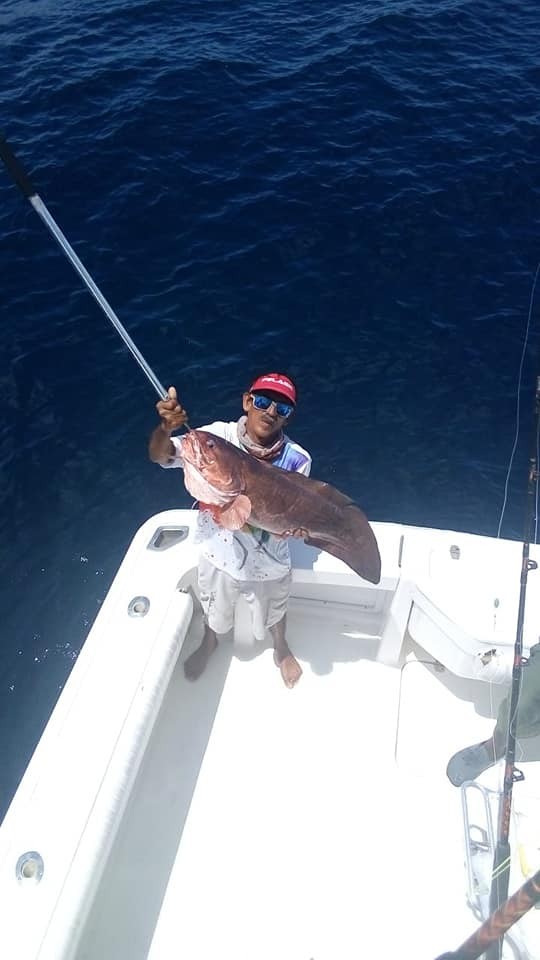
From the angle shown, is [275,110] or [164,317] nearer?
[164,317]

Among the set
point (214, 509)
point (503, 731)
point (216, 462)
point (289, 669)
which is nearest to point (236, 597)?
point (289, 669)

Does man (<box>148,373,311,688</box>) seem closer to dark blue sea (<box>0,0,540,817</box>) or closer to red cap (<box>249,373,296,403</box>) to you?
red cap (<box>249,373,296,403</box>)

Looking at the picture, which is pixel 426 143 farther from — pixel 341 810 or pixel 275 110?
pixel 341 810

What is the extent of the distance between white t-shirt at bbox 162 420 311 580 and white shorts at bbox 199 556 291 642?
11cm

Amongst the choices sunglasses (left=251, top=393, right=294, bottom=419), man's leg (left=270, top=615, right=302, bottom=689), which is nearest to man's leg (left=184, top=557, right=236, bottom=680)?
man's leg (left=270, top=615, right=302, bottom=689)

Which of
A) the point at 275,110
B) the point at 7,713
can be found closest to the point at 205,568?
the point at 7,713

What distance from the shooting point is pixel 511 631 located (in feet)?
16.7

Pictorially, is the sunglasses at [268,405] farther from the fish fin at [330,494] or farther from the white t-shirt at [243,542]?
the fish fin at [330,494]

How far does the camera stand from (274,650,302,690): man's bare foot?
6.00m

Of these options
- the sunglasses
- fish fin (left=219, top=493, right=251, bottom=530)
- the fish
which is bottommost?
fish fin (left=219, top=493, right=251, bottom=530)

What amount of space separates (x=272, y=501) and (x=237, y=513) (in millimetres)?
256

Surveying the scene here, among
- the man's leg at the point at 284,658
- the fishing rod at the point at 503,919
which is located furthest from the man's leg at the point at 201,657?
the fishing rod at the point at 503,919

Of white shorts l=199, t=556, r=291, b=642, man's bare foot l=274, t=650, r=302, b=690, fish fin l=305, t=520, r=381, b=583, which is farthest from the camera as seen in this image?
man's bare foot l=274, t=650, r=302, b=690

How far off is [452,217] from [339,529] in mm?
10410
